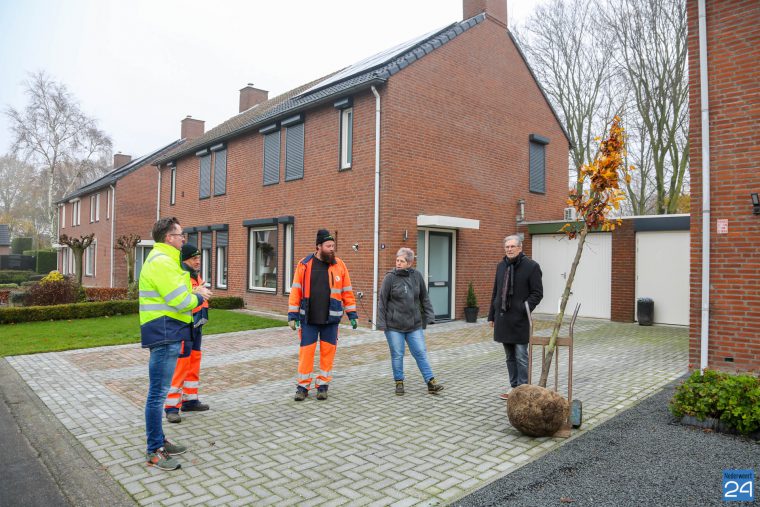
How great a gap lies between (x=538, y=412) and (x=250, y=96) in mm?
22724

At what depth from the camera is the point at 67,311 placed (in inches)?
543

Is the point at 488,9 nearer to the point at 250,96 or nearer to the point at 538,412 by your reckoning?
the point at 250,96

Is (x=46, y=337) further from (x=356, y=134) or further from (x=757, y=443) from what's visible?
(x=757, y=443)

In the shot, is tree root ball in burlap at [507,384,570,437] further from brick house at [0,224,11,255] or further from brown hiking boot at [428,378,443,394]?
brick house at [0,224,11,255]

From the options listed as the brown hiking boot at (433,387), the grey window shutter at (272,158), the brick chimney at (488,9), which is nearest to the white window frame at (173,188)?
the grey window shutter at (272,158)

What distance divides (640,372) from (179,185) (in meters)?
18.4

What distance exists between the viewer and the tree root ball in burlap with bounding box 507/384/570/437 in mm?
4504

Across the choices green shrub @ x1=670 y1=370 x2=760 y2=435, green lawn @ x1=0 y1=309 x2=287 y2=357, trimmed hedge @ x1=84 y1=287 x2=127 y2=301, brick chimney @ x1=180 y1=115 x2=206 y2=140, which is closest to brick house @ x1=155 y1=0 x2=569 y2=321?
green lawn @ x1=0 y1=309 x2=287 y2=357

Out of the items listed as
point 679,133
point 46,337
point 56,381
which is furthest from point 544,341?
point 679,133

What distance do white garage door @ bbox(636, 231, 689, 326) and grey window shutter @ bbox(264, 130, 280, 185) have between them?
10.0 m

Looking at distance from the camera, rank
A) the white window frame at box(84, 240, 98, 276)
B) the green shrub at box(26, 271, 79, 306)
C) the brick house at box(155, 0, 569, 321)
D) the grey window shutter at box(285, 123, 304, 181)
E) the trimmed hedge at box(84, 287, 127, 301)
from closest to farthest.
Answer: the brick house at box(155, 0, 569, 321), the grey window shutter at box(285, 123, 304, 181), the green shrub at box(26, 271, 79, 306), the trimmed hedge at box(84, 287, 127, 301), the white window frame at box(84, 240, 98, 276)

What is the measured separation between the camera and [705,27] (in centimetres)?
685

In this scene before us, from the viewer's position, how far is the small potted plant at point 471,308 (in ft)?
43.5

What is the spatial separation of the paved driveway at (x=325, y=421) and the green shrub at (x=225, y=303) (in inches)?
268
